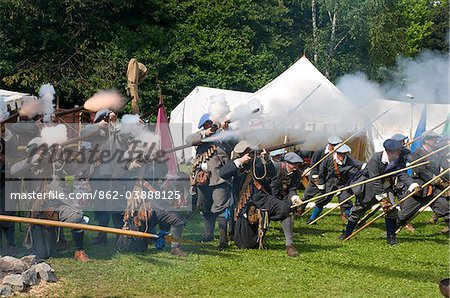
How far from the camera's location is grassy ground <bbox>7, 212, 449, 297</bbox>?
7.43 metres

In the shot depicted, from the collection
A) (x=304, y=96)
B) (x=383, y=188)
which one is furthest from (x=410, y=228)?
(x=304, y=96)

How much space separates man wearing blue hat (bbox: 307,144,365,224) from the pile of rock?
18.5ft

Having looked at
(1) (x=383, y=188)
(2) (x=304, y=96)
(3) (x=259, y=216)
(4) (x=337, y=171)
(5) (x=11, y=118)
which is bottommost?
(3) (x=259, y=216)

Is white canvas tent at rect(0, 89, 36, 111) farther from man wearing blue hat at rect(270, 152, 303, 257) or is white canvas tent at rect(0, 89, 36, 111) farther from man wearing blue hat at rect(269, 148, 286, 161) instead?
man wearing blue hat at rect(269, 148, 286, 161)

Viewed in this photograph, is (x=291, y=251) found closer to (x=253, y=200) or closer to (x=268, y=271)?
(x=253, y=200)

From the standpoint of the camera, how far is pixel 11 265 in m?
7.45

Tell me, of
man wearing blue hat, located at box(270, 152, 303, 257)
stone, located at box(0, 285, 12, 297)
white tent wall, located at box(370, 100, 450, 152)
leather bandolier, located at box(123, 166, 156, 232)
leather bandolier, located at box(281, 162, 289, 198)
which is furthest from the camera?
white tent wall, located at box(370, 100, 450, 152)

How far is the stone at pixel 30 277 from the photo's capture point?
7.20 meters

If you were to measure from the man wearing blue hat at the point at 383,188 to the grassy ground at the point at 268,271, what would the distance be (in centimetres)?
33

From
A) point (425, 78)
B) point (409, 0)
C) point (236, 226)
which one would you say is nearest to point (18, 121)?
point (236, 226)

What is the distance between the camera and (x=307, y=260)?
9094 millimetres

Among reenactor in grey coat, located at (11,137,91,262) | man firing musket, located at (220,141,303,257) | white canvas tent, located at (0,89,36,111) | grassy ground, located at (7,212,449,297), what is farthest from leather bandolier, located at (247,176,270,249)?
white canvas tent, located at (0,89,36,111)

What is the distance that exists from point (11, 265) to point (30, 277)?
32 cm

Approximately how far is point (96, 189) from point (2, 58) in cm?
2299
